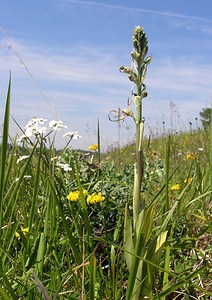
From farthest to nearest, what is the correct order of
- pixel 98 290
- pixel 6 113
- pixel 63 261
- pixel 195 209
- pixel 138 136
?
pixel 195 209, pixel 63 261, pixel 98 290, pixel 138 136, pixel 6 113

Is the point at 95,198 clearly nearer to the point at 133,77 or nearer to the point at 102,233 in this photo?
the point at 102,233

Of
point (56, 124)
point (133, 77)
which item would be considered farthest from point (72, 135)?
point (133, 77)

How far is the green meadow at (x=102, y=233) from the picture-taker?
56.2 inches

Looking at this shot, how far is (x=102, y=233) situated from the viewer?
217 cm

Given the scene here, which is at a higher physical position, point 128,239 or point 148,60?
point 148,60

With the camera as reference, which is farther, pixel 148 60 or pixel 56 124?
pixel 56 124

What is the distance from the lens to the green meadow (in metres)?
1.43

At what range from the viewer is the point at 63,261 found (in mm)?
1911

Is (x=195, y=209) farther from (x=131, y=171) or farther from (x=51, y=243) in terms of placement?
(x=51, y=243)

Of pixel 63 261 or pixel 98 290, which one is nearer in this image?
pixel 98 290

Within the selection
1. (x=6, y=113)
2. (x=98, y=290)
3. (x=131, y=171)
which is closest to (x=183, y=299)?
(x=98, y=290)

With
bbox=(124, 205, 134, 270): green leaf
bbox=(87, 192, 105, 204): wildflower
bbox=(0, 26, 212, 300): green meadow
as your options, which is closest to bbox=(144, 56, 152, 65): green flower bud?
bbox=(0, 26, 212, 300): green meadow

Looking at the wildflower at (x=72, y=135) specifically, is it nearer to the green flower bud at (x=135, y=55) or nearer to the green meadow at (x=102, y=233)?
the green meadow at (x=102, y=233)

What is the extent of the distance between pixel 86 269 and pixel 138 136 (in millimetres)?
598
